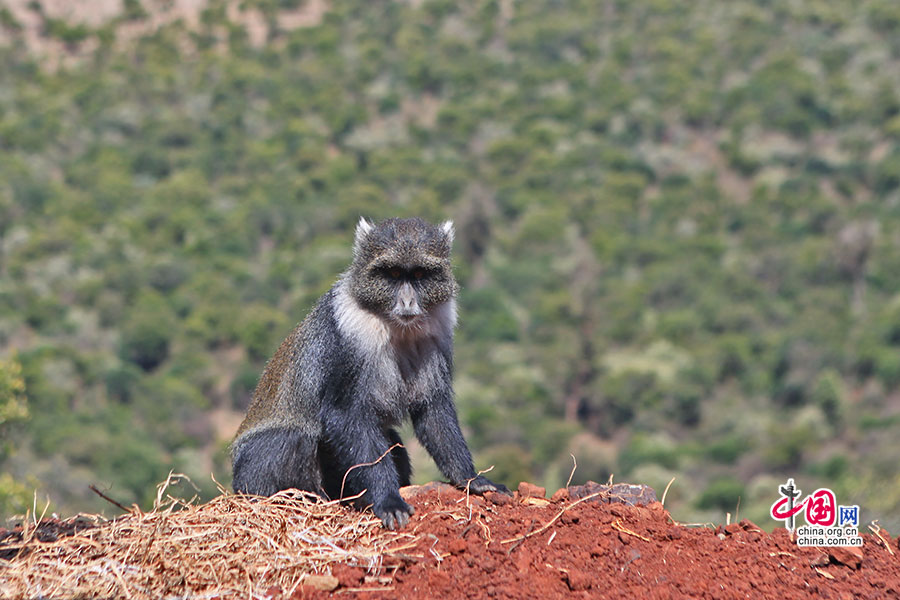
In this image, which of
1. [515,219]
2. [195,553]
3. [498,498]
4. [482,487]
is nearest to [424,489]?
[482,487]

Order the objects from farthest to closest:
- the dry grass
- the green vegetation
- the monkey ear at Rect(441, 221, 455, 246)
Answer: the green vegetation → the monkey ear at Rect(441, 221, 455, 246) → the dry grass

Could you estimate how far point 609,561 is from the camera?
A: 5.62 meters

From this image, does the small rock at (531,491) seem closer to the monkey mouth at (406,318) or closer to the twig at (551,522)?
the twig at (551,522)

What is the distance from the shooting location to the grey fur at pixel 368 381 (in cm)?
693

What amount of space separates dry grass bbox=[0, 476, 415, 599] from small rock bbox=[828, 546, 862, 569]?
251 cm

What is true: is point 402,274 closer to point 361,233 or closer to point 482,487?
point 361,233

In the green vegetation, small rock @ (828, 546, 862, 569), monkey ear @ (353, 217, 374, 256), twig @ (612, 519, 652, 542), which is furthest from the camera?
the green vegetation

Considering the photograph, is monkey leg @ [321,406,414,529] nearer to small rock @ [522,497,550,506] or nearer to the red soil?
the red soil

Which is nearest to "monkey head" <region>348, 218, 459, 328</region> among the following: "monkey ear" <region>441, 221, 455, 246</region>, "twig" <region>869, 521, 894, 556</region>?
"monkey ear" <region>441, 221, 455, 246</region>

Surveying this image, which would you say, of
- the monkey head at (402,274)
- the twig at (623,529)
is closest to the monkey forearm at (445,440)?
the monkey head at (402,274)

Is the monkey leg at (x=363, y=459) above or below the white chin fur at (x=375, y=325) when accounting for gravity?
below

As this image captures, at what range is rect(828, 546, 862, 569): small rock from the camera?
18.8 feet

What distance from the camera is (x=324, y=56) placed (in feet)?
267

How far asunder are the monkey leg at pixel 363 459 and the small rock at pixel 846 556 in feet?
8.49
